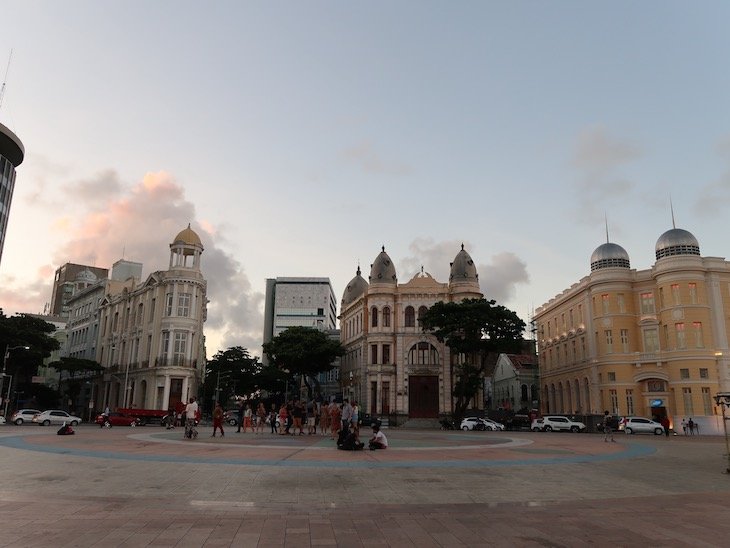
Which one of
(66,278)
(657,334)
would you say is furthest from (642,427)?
(66,278)

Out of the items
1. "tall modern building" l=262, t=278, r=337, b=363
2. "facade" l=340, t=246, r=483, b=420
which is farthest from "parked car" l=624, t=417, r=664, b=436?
"tall modern building" l=262, t=278, r=337, b=363

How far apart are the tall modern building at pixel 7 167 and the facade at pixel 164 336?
1180 inches

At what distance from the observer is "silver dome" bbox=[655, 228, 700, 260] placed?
5266 centimetres

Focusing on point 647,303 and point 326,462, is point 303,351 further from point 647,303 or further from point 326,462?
point 326,462

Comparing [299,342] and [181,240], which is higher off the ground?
[181,240]

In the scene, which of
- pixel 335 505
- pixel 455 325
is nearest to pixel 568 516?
pixel 335 505

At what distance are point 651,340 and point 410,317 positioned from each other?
2658cm

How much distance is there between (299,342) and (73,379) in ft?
110

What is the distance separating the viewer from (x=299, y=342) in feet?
230

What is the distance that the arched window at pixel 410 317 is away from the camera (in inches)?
2657

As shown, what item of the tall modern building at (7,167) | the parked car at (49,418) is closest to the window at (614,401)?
the parked car at (49,418)

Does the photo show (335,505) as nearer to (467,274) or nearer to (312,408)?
(312,408)

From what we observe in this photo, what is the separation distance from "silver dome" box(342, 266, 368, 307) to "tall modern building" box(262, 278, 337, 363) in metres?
58.3

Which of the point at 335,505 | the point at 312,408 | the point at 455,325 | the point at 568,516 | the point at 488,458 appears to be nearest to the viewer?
the point at 568,516
